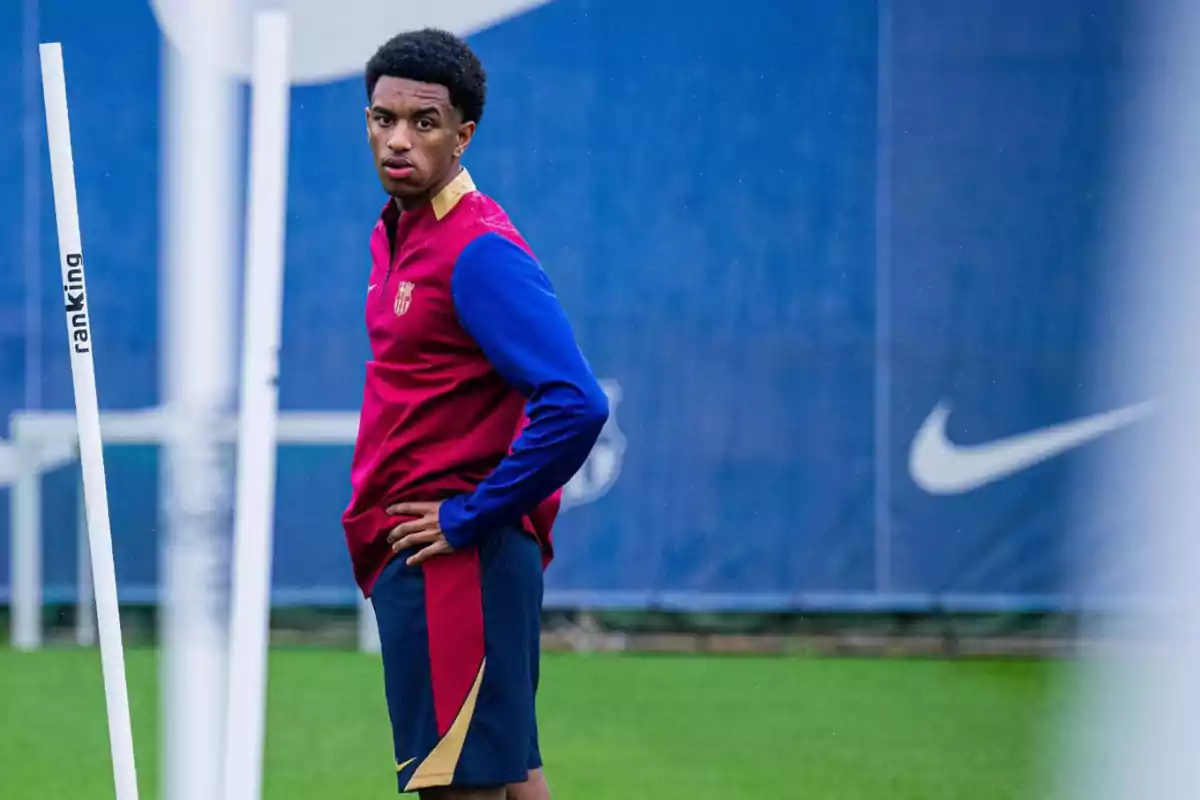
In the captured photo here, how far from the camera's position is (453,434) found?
75.4 inches

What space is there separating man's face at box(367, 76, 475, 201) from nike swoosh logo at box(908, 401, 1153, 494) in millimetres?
3155

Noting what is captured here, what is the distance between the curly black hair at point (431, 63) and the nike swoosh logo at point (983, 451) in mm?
3139

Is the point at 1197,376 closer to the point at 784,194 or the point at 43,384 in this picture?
the point at 784,194

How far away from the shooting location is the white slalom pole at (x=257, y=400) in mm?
1265

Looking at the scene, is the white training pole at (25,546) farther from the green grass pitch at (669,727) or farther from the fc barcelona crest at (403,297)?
the fc barcelona crest at (403,297)

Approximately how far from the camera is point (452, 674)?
191cm

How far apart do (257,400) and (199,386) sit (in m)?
0.07

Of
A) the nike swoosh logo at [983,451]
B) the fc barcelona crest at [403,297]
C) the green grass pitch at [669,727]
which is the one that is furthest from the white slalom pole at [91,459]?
the nike swoosh logo at [983,451]

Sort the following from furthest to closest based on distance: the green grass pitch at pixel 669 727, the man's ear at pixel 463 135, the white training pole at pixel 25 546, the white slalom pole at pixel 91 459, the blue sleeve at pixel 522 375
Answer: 1. the white training pole at pixel 25 546
2. the green grass pitch at pixel 669 727
3. the man's ear at pixel 463 135
4. the blue sleeve at pixel 522 375
5. the white slalom pole at pixel 91 459

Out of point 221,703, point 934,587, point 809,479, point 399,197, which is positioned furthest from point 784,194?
point 221,703

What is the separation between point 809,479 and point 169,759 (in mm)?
3765

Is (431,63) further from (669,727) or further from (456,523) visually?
(669,727)

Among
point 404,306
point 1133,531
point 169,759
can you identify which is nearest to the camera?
point 169,759

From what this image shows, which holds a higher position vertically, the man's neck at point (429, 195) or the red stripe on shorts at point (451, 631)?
the man's neck at point (429, 195)
